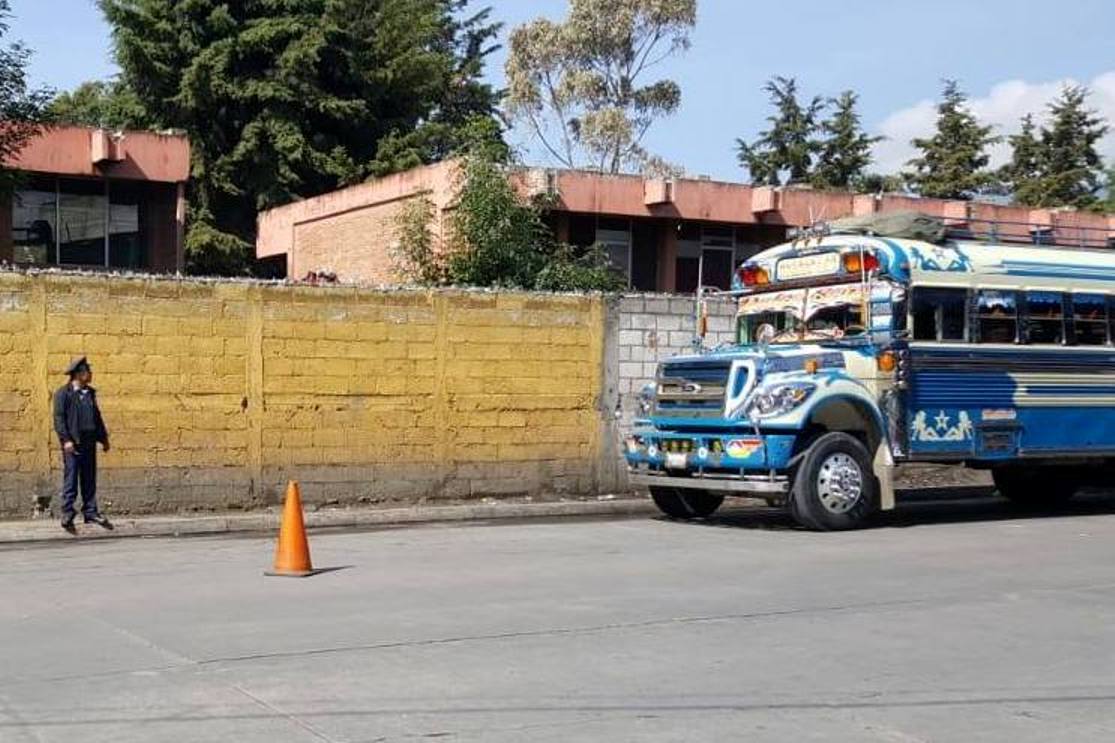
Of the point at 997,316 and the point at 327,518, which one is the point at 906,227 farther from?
the point at 327,518

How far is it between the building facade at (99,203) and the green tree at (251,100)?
29.1 feet

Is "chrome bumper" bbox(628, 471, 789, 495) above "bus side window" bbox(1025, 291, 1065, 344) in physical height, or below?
below

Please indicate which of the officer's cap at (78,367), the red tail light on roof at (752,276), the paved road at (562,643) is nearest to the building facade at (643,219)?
the red tail light on roof at (752,276)

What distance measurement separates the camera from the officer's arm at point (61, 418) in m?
13.1

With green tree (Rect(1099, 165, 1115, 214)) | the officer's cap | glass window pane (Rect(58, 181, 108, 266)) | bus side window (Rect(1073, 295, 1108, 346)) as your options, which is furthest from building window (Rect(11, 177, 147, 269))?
green tree (Rect(1099, 165, 1115, 214))

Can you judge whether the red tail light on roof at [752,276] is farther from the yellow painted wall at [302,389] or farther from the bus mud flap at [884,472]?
the bus mud flap at [884,472]

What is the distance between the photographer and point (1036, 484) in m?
17.5

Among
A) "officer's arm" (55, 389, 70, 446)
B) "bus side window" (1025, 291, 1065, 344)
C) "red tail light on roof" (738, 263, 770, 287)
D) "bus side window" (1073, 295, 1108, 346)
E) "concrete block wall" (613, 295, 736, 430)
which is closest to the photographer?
"officer's arm" (55, 389, 70, 446)

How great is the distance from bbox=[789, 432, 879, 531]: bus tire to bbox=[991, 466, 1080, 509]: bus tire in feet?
12.7

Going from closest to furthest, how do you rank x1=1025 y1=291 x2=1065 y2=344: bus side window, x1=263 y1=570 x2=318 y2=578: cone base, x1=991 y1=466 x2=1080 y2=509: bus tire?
x1=263 y1=570 x2=318 y2=578: cone base → x1=1025 y1=291 x2=1065 y2=344: bus side window → x1=991 y1=466 x2=1080 y2=509: bus tire

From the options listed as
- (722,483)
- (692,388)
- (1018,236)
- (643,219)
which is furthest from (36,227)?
(1018,236)

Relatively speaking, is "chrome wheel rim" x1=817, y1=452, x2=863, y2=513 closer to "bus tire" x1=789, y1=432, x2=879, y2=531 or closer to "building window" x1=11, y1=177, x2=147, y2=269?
"bus tire" x1=789, y1=432, x2=879, y2=531

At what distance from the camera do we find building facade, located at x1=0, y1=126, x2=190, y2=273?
26312mm

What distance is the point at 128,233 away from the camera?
2825cm
